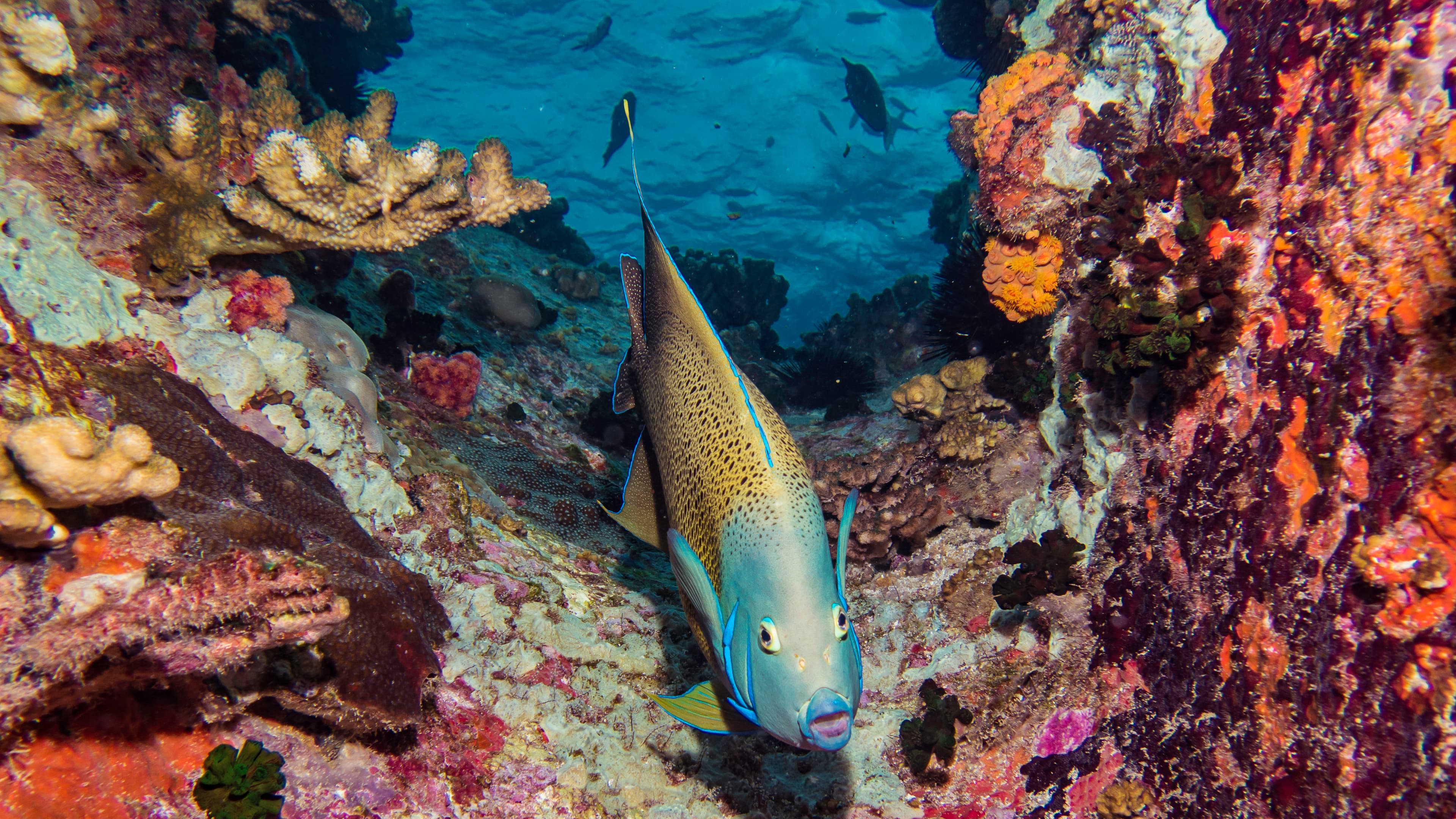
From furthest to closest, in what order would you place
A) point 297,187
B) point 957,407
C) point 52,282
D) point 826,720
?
point 957,407, point 297,187, point 52,282, point 826,720

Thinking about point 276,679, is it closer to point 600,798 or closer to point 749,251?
point 600,798

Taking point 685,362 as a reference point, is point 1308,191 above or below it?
above

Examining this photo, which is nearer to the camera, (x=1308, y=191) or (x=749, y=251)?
(x=1308, y=191)

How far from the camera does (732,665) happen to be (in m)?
1.85

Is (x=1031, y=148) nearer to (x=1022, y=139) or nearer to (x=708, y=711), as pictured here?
(x=1022, y=139)

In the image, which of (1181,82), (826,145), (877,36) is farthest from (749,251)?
(1181,82)

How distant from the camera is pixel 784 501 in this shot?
1.91 m

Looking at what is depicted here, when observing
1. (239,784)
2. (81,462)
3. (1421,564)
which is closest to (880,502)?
(1421,564)

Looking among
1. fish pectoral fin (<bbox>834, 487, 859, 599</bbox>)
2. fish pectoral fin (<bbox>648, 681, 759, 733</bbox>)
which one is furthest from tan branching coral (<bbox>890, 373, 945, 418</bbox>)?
fish pectoral fin (<bbox>648, 681, 759, 733</bbox>)

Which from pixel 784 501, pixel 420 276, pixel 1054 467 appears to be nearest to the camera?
pixel 784 501

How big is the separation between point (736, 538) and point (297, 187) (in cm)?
349

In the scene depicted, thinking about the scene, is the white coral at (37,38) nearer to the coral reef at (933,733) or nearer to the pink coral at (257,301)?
the pink coral at (257,301)

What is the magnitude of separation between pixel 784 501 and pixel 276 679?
7.05ft

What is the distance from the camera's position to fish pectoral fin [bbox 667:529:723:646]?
75.7 inches
